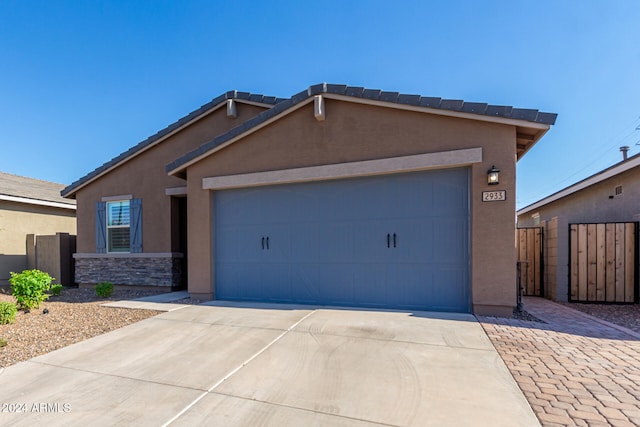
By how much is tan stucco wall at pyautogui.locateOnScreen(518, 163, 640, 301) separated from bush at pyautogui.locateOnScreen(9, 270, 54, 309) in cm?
1166

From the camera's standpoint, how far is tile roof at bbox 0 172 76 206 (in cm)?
1082

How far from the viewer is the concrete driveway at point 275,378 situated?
2365 millimetres

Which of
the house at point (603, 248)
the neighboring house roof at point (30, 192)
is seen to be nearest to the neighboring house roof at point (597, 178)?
the house at point (603, 248)

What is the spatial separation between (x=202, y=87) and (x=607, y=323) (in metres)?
12.9

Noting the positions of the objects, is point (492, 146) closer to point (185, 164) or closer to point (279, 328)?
point (279, 328)

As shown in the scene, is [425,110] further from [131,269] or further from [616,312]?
[131,269]

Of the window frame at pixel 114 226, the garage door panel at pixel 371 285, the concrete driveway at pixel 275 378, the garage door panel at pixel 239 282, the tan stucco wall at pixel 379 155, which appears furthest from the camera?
the window frame at pixel 114 226

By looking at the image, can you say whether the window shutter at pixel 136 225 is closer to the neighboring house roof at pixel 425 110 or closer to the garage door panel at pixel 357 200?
the neighboring house roof at pixel 425 110

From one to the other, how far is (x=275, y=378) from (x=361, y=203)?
3.70 m

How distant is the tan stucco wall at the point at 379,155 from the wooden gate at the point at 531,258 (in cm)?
387

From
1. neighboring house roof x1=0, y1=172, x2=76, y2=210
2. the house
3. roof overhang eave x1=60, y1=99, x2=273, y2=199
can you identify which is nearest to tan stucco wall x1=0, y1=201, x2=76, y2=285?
neighboring house roof x1=0, y1=172, x2=76, y2=210

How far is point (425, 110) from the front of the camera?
5.33m

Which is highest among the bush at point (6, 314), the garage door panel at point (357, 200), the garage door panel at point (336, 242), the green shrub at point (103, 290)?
the garage door panel at point (357, 200)

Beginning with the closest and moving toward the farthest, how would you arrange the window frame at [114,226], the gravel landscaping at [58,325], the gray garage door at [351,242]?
the gravel landscaping at [58,325] → the gray garage door at [351,242] → the window frame at [114,226]
